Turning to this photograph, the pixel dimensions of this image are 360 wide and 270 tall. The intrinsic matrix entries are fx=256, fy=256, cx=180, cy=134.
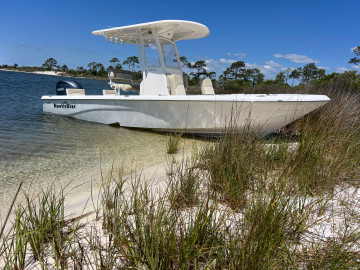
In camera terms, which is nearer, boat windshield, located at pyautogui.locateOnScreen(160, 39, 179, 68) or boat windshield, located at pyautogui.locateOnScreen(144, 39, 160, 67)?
boat windshield, located at pyautogui.locateOnScreen(144, 39, 160, 67)

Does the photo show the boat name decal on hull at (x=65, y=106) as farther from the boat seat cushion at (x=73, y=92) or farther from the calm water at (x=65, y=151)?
the calm water at (x=65, y=151)

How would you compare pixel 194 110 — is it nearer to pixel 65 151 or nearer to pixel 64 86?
pixel 65 151

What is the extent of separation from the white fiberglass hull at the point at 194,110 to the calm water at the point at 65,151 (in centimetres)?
38

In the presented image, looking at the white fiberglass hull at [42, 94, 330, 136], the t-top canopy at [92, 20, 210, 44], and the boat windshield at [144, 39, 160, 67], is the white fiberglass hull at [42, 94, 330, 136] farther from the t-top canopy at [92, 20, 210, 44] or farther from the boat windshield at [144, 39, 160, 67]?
the t-top canopy at [92, 20, 210, 44]

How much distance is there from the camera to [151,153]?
502cm

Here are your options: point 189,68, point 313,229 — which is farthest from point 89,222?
point 189,68

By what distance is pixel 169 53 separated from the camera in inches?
291

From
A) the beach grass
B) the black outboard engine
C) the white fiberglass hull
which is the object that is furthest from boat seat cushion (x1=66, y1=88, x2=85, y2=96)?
the beach grass

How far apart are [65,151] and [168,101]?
2.56 metres

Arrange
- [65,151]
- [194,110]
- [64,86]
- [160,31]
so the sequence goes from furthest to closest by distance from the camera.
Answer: [64,86], [160,31], [194,110], [65,151]

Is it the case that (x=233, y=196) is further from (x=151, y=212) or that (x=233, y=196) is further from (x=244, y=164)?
(x=151, y=212)

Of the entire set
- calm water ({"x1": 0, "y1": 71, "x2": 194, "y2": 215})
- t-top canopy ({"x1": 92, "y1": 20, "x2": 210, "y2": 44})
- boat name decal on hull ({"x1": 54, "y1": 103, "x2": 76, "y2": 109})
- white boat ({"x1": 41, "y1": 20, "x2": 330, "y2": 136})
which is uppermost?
t-top canopy ({"x1": 92, "y1": 20, "x2": 210, "y2": 44})

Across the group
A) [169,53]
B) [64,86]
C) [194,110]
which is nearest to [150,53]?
[169,53]

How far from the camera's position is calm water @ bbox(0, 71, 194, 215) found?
3.46 meters
